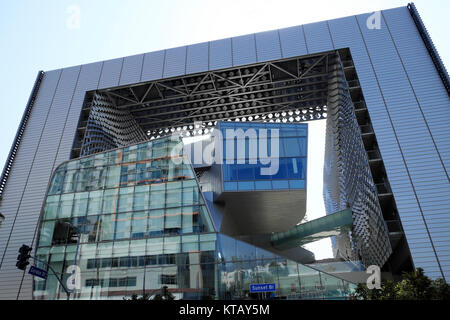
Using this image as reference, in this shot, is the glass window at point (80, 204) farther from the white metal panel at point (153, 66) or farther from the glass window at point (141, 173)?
the white metal panel at point (153, 66)

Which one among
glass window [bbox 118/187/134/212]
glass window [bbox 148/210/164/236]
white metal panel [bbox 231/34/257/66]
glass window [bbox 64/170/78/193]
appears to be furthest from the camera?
white metal panel [bbox 231/34/257/66]

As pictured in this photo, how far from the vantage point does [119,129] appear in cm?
5488

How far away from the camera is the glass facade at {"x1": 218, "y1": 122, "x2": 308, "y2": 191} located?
32.8 meters

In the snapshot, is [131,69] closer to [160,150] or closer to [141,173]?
[160,150]

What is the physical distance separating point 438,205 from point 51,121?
47.2 metres

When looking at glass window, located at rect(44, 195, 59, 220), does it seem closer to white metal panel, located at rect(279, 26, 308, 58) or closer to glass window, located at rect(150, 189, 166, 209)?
glass window, located at rect(150, 189, 166, 209)

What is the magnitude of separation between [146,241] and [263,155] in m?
14.0

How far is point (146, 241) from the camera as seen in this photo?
2645 centimetres

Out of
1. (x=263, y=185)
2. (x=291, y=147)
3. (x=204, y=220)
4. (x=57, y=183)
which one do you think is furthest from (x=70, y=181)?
(x=291, y=147)

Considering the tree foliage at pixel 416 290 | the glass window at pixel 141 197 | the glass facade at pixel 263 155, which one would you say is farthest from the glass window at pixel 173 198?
the tree foliage at pixel 416 290

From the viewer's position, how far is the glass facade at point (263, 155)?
32.8 metres

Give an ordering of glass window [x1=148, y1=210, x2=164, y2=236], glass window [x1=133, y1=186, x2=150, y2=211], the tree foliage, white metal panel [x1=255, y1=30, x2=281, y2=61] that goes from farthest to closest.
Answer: white metal panel [x1=255, y1=30, x2=281, y2=61]
glass window [x1=133, y1=186, x2=150, y2=211]
glass window [x1=148, y1=210, x2=164, y2=236]
the tree foliage

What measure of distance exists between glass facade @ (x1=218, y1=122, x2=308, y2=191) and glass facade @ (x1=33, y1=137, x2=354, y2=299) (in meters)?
6.04

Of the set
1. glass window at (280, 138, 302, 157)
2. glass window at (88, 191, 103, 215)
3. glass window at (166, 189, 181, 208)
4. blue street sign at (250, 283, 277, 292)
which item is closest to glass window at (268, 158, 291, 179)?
glass window at (280, 138, 302, 157)
